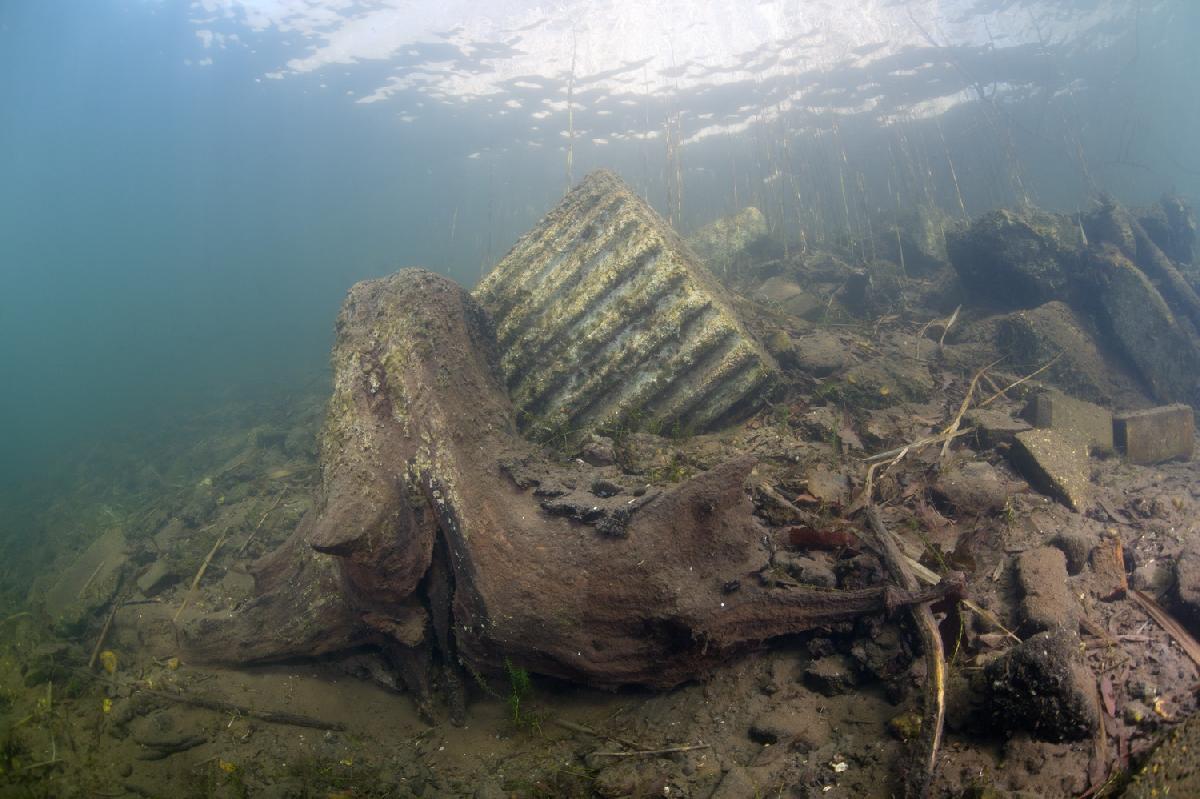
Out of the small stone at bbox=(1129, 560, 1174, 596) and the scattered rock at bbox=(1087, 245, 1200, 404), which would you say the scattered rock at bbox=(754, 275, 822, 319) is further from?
the small stone at bbox=(1129, 560, 1174, 596)

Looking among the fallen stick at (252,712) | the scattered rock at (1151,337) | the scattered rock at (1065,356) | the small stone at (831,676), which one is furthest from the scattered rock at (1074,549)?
the scattered rock at (1151,337)

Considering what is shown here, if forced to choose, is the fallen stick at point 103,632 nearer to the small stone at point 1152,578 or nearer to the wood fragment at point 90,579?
the wood fragment at point 90,579

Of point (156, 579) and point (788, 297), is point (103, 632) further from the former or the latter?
point (788, 297)

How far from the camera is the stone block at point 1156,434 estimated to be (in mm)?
5781

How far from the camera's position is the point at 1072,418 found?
216 inches

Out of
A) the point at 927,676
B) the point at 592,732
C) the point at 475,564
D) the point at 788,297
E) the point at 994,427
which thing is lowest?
the point at 592,732

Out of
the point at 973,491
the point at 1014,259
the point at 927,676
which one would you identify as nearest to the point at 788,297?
the point at 1014,259

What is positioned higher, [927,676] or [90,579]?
[927,676]

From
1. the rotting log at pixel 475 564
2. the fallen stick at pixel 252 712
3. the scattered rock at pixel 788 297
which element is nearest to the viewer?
→ the rotting log at pixel 475 564

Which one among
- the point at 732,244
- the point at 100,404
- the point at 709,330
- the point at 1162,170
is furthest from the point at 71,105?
the point at 1162,170

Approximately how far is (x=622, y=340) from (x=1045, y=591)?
372 cm

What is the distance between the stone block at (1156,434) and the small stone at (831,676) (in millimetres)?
5533

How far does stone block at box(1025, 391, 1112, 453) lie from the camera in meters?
5.33

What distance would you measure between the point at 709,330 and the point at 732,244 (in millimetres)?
9293
